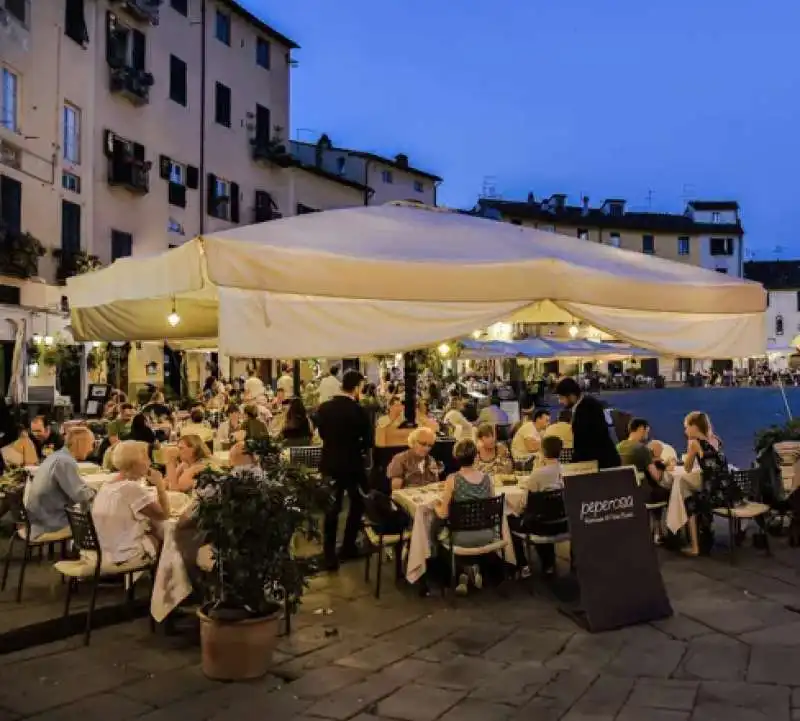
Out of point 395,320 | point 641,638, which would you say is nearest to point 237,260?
point 395,320

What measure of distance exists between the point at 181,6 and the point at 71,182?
8922mm

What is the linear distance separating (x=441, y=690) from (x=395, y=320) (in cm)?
227

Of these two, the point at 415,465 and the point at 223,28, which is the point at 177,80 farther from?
the point at 415,465

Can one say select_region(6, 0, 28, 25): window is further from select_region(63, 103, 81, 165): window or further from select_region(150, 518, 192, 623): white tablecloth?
select_region(150, 518, 192, 623): white tablecloth

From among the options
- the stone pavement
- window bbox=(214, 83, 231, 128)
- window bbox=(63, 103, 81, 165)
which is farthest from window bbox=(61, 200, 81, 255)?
the stone pavement

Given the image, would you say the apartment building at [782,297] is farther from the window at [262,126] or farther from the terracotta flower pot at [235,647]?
the terracotta flower pot at [235,647]

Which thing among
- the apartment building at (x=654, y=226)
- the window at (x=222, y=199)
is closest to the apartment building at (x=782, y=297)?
the apartment building at (x=654, y=226)

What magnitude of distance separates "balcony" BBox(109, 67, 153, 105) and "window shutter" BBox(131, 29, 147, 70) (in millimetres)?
464

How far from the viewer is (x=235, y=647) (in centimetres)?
505

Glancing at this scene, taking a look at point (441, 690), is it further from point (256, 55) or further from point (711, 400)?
point (711, 400)

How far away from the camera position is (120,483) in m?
6.03

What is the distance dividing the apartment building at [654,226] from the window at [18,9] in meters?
46.6

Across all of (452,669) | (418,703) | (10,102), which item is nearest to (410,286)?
(452,669)

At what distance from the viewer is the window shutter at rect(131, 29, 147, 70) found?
82.5 ft
